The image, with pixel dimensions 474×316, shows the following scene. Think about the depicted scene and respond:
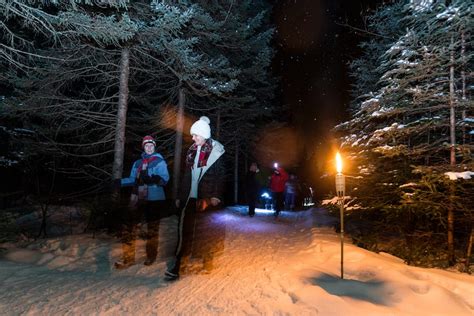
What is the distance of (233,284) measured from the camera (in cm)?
533

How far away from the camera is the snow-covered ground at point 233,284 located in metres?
4.36

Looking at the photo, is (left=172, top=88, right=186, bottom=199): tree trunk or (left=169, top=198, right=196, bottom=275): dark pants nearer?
(left=169, top=198, right=196, bottom=275): dark pants

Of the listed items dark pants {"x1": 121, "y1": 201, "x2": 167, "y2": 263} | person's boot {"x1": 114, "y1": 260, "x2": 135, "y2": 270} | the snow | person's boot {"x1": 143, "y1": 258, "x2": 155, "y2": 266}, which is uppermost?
the snow

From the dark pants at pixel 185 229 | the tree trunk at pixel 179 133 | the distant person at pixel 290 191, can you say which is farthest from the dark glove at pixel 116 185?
the distant person at pixel 290 191

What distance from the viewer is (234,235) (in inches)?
372

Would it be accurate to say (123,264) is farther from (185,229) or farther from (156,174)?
(156,174)

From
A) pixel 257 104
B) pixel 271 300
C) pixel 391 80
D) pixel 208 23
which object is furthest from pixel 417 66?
pixel 257 104

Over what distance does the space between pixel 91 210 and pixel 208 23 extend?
7173mm

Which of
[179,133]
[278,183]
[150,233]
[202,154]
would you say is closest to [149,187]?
[150,233]

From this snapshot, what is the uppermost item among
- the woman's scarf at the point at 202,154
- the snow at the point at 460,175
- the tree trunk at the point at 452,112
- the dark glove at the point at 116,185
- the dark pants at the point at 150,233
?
the tree trunk at the point at 452,112

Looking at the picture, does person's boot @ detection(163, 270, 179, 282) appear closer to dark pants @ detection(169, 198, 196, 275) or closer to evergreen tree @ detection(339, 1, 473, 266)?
dark pants @ detection(169, 198, 196, 275)

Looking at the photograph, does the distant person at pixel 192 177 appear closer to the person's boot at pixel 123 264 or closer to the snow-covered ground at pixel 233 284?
the snow-covered ground at pixel 233 284

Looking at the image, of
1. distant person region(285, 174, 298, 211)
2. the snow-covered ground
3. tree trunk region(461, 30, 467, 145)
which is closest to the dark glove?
the snow-covered ground

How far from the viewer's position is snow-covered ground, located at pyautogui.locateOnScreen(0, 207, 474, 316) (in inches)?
171
